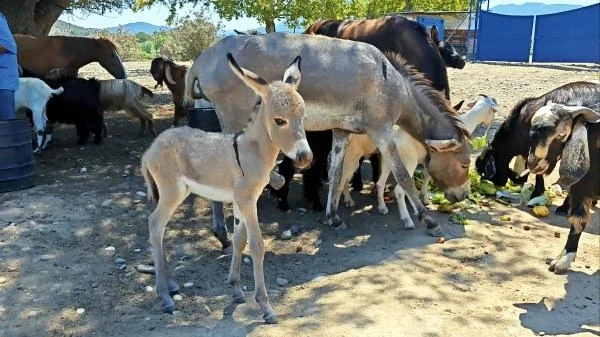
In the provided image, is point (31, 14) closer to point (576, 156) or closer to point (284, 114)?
point (284, 114)

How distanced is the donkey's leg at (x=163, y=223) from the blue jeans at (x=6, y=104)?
141 inches

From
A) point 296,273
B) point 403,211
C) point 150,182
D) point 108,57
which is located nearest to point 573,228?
point 403,211

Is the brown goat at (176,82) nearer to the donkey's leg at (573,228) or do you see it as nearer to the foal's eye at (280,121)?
the foal's eye at (280,121)

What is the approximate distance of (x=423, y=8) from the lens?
108 ft

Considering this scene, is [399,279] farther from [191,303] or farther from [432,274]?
[191,303]

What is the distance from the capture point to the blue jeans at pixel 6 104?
257 inches

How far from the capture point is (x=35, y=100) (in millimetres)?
7902

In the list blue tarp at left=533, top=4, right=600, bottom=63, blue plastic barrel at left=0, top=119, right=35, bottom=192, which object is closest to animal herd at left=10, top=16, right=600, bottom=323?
blue plastic barrel at left=0, top=119, right=35, bottom=192

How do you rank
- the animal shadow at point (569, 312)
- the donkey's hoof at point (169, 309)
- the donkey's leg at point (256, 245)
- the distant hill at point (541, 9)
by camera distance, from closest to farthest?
the donkey's leg at point (256, 245), the donkey's hoof at point (169, 309), the animal shadow at point (569, 312), the distant hill at point (541, 9)

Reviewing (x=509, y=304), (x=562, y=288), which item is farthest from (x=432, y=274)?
(x=562, y=288)

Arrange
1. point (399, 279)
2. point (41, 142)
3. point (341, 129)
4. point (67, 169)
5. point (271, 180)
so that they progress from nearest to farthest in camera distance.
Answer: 1. point (271, 180)
2. point (399, 279)
3. point (341, 129)
4. point (67, 169)
5. point (41, 142)

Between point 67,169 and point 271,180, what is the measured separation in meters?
4.30

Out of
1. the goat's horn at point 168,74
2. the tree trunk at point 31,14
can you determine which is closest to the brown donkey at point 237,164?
the goat's horn at point 168,74

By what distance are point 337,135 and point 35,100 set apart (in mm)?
4704
